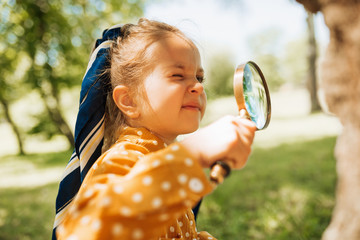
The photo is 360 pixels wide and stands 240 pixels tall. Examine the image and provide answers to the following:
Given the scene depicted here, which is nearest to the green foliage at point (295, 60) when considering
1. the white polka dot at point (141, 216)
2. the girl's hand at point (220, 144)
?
the girl's hand at point (220, 144)

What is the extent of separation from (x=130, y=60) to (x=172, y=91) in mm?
346

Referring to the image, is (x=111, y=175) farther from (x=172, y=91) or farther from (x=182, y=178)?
(x=172, y=91)

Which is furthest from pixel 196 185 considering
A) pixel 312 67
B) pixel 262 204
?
pixel 312 67

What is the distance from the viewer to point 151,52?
4.93ft

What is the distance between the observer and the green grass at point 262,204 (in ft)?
11.1

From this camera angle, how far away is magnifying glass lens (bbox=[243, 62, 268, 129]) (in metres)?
1.32

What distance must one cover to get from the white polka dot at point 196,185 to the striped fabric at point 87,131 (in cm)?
82

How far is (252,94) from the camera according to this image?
1.40 meters

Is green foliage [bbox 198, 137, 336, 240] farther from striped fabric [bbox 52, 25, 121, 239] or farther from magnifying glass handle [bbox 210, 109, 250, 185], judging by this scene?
magnifying glass handle [bbox 210, 109, 250, 185]

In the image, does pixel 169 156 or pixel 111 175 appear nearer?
pixel 169 156

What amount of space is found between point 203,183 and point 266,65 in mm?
37786

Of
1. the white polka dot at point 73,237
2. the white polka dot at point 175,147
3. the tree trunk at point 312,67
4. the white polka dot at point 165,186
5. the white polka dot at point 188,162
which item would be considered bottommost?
the tree trunk at point 312,67

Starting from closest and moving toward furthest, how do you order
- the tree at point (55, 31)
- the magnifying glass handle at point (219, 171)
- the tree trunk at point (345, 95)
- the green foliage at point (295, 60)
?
the tree trunk at point (345, 95)
the magnifying glass handle at point (219, 171)
the tree at point (55, 31)
the green foliage at point (295, 60)

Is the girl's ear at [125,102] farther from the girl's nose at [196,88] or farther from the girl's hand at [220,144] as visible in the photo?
the girl's hand at [220,144]
